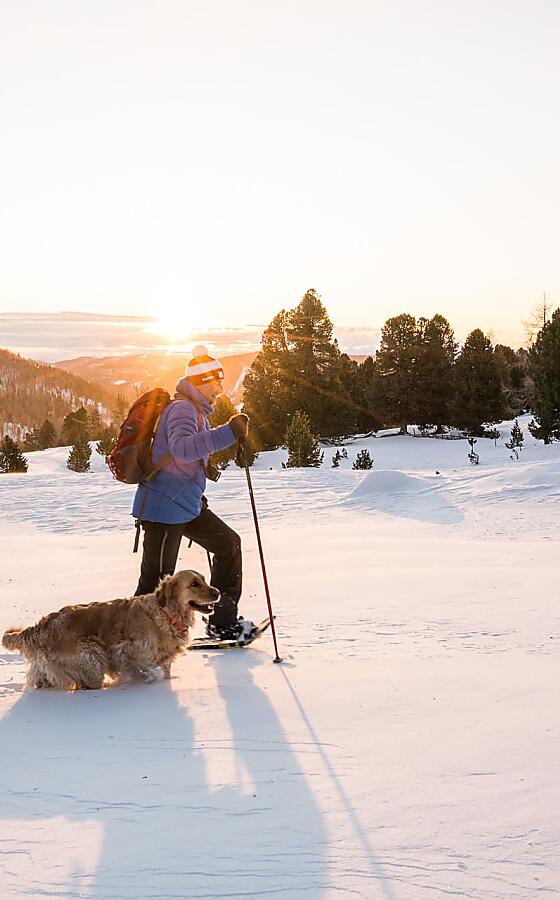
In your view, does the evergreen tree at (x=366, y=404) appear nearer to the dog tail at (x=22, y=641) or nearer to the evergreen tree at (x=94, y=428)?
the evergreen tree at (x=94, y=428)

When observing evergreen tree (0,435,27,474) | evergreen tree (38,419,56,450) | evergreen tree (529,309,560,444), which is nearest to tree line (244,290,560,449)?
evergreen tree (529,309,560,444)

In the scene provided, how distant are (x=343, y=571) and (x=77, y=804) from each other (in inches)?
240

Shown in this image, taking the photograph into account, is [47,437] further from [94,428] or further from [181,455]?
[181,455]

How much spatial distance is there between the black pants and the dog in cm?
43

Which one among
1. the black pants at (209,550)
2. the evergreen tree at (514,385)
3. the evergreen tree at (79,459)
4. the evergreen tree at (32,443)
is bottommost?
the evergreen tree at (32,443)

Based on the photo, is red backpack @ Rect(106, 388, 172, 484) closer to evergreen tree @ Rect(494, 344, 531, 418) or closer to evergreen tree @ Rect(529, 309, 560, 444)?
evergreen tree @ Rect(529, 309, 560, 444)

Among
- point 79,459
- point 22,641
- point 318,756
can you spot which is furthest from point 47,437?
point 318,756

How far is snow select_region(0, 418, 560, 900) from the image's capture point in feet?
8.77

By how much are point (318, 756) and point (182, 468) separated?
240 centimetres

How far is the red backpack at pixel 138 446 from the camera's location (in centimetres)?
536

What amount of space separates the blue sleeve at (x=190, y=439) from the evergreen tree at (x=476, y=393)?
125 ft

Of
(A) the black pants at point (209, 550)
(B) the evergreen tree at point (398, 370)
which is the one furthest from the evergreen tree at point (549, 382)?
(A) the black pants at point (209, 550)

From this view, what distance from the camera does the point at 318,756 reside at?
366 centimetres

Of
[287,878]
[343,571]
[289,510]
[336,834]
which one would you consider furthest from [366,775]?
[289,510]
